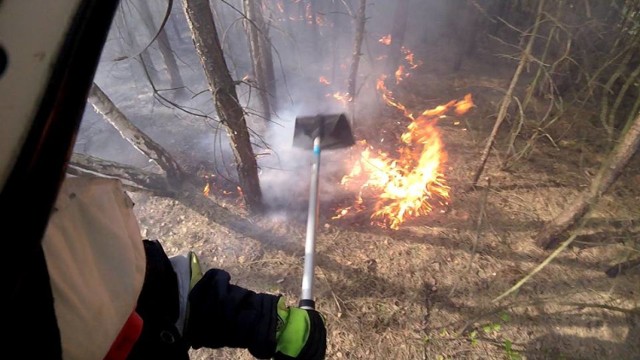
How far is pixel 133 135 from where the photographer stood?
19.9ft

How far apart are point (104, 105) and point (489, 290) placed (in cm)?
718

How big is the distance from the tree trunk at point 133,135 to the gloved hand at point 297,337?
5.38 metres

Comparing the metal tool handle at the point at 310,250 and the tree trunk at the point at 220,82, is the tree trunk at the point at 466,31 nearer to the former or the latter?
the tree trunk at the point at 220,82

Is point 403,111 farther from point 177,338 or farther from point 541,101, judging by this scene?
point 177,338

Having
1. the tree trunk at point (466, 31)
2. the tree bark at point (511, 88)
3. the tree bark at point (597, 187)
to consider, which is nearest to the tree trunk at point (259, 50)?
the tree bark at point (511, 88)

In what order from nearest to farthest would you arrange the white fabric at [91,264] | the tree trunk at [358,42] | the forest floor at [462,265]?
the white fabric at [91,264]
the forest floor at [462,265]
the tree trunk at [358,42]

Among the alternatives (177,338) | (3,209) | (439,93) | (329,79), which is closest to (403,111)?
(439,93)

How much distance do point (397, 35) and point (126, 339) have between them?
41.1ft

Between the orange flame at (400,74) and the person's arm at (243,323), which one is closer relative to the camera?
the person's arm at (243,323)

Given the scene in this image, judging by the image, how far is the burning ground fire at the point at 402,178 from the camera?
616 cm

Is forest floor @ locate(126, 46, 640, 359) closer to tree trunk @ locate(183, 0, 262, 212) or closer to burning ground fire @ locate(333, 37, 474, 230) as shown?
burning ground fire @ locate(333, 37, 474, 230)

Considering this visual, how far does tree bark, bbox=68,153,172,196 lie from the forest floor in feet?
1.24

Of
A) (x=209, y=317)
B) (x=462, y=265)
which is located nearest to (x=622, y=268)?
(x=462, y=265)

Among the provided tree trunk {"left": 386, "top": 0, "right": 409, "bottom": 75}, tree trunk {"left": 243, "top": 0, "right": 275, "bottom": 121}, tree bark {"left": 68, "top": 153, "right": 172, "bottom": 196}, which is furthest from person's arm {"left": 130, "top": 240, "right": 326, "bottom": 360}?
tree trunk {"left": 386, "top": 0, "right": 409, "bottom": 75}
